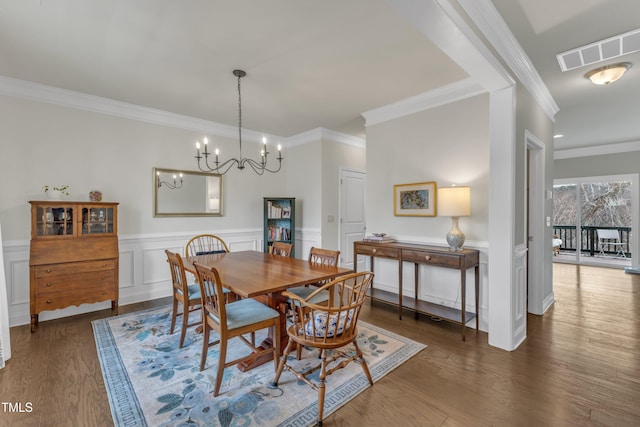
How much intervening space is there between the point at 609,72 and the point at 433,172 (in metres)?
1.80

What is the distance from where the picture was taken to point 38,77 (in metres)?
3.05

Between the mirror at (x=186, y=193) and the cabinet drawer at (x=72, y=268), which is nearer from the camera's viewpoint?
the cabinet drawer at (x=72, y=268)

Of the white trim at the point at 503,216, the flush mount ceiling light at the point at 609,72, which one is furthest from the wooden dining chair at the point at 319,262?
the flush mount ceiling light at the point at 609,72

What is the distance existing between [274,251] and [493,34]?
299 cm

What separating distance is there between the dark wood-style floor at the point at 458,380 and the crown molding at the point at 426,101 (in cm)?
253

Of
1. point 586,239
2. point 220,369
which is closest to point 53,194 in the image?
point 220,369

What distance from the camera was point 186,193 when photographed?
439cm

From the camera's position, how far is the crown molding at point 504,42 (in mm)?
1926

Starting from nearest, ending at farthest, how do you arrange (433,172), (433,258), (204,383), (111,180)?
(204,383) → (433,258) → (433,172) → (111,180)

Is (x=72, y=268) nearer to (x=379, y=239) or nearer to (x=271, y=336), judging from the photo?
(x=271, y=336)

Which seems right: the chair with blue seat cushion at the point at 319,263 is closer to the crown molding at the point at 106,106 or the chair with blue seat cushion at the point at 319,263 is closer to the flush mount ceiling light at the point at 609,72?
the crown molding at the point at 106,106

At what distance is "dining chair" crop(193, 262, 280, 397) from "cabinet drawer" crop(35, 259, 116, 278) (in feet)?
6.51

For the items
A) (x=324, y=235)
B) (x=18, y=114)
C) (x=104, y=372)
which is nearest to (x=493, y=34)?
(x=324, y=235)

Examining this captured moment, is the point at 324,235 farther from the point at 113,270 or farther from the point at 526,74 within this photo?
the point at 526,74
